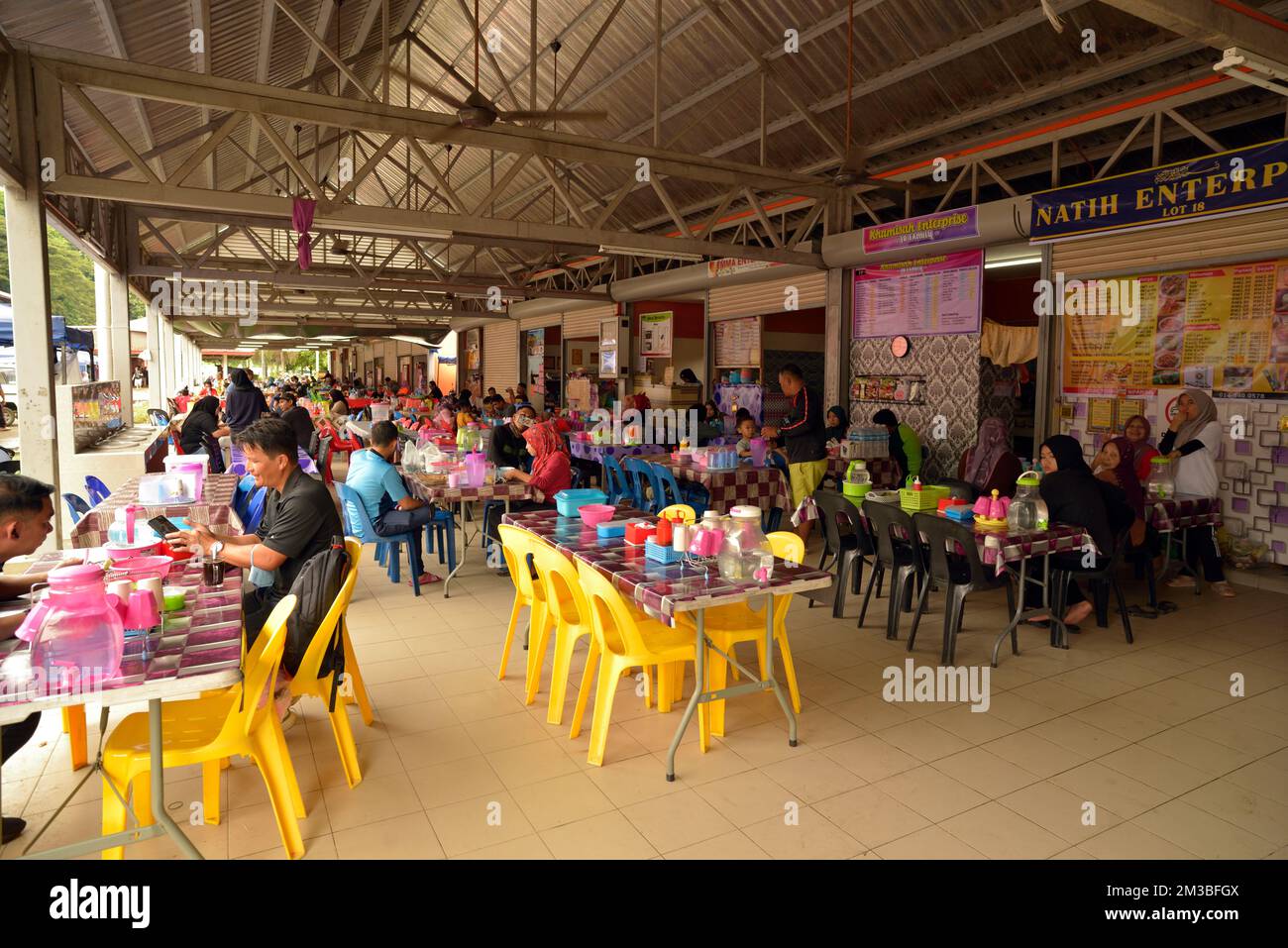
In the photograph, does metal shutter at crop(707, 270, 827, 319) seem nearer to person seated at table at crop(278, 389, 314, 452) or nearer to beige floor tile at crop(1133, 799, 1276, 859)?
person seated at table at crop(278, 389, 314, 452)

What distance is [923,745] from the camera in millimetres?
3643

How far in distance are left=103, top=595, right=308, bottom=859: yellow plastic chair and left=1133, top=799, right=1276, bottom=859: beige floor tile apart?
123 inches

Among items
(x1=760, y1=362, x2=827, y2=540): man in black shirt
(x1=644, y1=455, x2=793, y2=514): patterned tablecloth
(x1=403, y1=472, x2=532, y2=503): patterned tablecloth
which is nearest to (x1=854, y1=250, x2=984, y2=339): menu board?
(x1=760, y1=362, x2=827, y2=540): man in black shirt

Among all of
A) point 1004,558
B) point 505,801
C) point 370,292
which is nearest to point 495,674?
point 505,801

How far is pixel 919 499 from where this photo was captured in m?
5.34

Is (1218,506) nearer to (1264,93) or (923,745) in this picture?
(1264,93)

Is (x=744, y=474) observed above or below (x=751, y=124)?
below

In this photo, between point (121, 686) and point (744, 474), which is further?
point (744, 474)

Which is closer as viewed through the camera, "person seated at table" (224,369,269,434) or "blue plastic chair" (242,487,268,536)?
"blue plastic chair" (242,487,268,536)

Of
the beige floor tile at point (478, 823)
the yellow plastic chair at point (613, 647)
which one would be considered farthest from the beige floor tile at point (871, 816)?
the beige floor tile at point (478, 823)

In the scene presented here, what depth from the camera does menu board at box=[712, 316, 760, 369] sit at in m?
12.2

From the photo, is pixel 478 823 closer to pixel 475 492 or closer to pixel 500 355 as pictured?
pixel 475 492

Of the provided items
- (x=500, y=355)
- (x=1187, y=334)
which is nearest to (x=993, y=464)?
(x=1187, y=334)
